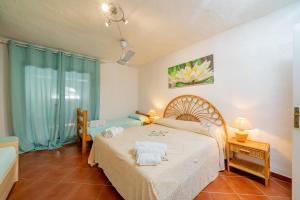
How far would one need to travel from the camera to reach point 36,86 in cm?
280

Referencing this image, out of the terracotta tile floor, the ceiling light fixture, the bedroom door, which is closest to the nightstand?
the terracotta tile floor

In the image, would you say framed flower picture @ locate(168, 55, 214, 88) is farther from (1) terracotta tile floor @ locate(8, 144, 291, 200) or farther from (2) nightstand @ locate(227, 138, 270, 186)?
(1) terracotta tile floor @ locate(8, 144, 291, 200)

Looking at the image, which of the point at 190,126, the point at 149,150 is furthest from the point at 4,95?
the point at 190,126

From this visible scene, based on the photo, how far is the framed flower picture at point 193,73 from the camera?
8.26ft

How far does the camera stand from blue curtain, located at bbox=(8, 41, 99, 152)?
2.59 m

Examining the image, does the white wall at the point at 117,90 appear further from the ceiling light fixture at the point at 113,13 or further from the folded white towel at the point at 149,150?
the folded white towel at the point at 149,150

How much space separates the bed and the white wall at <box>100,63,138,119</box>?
1.99 meters

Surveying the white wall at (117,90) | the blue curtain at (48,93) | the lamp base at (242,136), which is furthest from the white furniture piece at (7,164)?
the lamp base at (242,136)

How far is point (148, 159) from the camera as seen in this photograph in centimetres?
122

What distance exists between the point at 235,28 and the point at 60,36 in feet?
10.8

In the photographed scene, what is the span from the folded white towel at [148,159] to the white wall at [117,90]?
2.97 m

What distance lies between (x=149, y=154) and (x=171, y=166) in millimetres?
248

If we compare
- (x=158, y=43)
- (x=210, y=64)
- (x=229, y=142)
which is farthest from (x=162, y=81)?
(x=229, y=142)

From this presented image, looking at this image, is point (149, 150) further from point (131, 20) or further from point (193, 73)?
point (193, 73)
